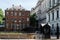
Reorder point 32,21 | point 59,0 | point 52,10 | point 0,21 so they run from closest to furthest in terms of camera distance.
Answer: point 59,0 < point 52,10 < point 32,21 < point 0,21

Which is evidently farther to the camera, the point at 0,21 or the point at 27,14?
the point at 0,21

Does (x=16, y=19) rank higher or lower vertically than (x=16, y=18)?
lower

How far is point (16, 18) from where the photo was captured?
79062 mm

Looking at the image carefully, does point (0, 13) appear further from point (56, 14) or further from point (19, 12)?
point (56, 14)

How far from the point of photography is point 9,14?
78.8 m

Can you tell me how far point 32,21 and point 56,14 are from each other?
97.0ft

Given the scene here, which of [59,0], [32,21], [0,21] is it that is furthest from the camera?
[0,21]

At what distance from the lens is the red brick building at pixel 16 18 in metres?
77.5

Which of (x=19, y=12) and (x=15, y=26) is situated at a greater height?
(x=19, y=12)

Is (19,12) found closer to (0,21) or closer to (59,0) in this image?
(0,21)

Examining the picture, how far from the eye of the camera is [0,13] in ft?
317

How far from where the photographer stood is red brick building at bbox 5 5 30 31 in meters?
77.5

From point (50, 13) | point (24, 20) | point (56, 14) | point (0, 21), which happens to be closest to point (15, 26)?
point (24, 20)

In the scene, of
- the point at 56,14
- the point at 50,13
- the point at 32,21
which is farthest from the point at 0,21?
the point at 56,14
